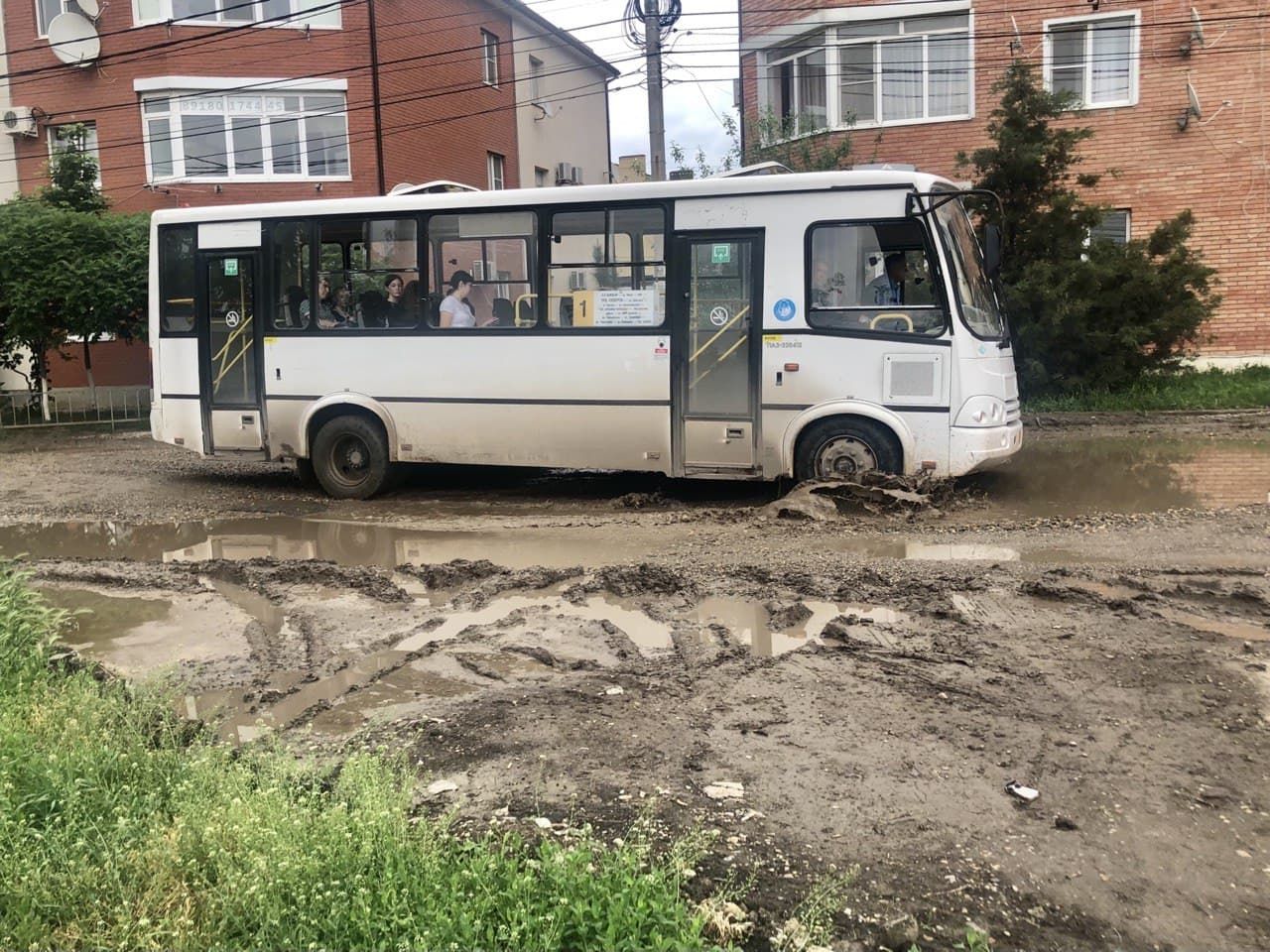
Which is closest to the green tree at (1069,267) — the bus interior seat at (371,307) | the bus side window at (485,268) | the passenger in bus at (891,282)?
the passenger in bus at (891,282)

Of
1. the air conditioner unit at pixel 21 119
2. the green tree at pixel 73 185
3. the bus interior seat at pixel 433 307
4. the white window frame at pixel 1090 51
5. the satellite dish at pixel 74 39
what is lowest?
the bus interior seat at pixel 433 307

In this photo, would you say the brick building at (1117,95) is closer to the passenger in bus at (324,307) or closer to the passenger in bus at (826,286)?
the passenger in bus at (826,286)

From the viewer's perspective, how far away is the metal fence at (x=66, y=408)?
18.6 metres

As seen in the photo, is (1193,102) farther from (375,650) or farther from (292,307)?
(375,650)

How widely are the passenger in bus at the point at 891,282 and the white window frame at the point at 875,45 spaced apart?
35.8 feet

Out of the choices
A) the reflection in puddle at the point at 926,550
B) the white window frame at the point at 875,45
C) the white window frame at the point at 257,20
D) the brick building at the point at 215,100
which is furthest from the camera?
the brick building at the point at 215,100

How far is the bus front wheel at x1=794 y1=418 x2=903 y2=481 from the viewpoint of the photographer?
31.5 feet

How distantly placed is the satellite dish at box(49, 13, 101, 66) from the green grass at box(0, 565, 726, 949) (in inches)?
949

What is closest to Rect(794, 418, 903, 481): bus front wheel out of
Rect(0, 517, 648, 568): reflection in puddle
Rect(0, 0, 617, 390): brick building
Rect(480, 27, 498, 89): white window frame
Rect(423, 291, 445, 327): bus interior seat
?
Rect(0, 517, 648, 568): reflection in puddle

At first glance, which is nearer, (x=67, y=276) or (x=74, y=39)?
(x=67, y=276)

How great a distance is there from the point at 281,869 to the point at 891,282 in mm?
7587

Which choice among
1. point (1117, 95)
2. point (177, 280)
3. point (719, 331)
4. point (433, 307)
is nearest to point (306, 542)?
point (433, 307)

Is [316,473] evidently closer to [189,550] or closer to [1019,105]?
[189,550]

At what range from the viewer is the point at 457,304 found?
1084 centimetres
